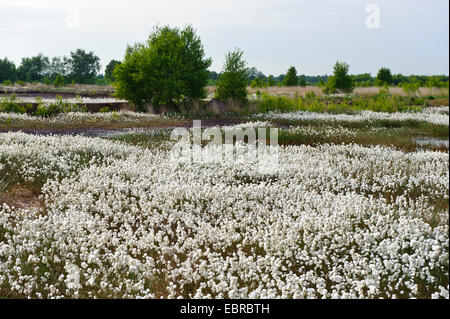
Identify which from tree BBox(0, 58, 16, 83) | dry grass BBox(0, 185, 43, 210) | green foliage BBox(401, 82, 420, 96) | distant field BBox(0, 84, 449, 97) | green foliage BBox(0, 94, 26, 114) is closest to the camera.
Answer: dry grass BBox(0, 185, 43, 210)

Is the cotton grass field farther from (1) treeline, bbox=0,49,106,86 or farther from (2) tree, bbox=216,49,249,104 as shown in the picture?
(1) treeline, bbox=0,49,106,86

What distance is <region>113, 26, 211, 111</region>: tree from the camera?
1113 inches

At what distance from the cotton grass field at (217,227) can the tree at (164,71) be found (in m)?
15.7

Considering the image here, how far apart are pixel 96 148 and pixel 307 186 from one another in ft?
21.2

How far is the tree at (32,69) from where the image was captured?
75750mm

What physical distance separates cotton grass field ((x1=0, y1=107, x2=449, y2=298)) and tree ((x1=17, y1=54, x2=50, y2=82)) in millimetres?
70560

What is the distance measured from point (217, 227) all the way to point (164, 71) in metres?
23.3

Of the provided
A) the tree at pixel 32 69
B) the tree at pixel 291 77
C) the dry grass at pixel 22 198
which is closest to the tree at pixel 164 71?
the dry grass at pixel 22 198

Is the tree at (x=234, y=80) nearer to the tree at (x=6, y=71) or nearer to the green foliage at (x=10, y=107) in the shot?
the green foliage at (x=10, y=107)

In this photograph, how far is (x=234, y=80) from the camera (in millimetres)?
29047

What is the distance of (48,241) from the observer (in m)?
5.83

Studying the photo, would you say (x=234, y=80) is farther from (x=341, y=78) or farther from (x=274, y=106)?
(x=341, y=78)

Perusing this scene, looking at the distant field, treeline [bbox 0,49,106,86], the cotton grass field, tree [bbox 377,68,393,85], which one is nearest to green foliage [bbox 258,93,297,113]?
the distant field
